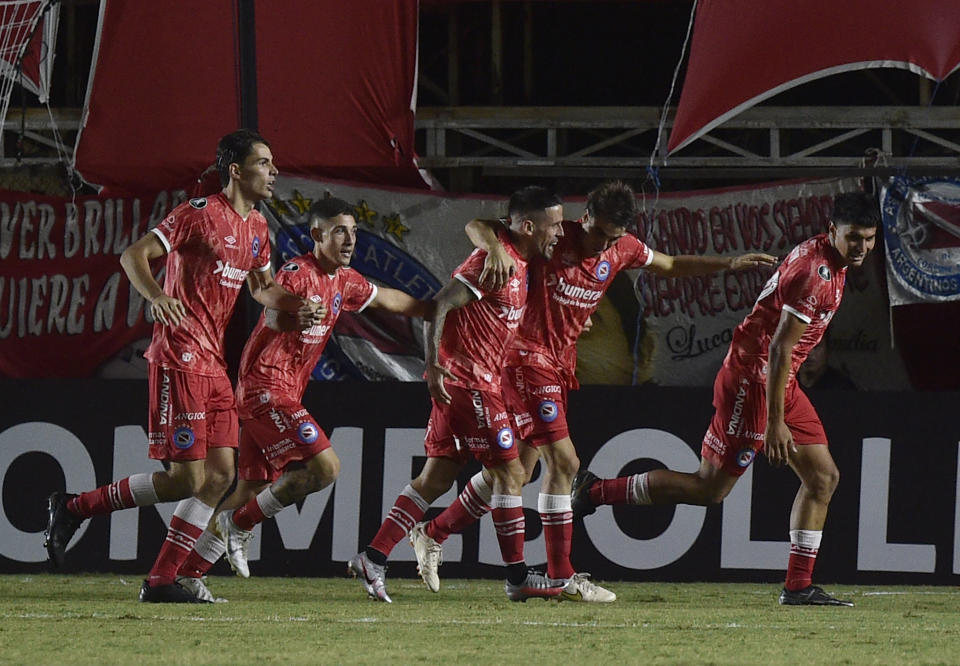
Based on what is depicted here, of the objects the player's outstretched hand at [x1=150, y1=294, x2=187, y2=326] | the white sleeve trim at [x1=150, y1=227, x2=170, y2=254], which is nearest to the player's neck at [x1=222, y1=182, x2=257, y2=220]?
the white sleeve trim at [x1=150, y1=227, x2=170, y2=254]

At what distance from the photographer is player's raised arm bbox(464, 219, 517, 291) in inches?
294

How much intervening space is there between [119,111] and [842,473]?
18.2 feet

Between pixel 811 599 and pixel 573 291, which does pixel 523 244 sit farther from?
pixel 811 599

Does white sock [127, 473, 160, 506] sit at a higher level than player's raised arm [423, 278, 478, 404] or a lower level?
lower

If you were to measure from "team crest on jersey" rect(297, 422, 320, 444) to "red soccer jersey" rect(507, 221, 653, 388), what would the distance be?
1028mm

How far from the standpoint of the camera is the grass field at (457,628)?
17.9ft

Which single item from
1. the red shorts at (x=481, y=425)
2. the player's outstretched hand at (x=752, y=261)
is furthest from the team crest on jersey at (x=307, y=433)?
the player's outstretched hand at (x=752, y=261)

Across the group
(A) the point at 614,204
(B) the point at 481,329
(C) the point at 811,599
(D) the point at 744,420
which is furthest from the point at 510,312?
(C) the point at 811,599

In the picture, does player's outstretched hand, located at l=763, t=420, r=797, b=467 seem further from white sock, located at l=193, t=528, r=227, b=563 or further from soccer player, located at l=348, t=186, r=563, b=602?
white sock, located at l=193, t=528, r=227, b=563

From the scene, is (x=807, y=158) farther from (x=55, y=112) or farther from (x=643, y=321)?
(x=55, y=112)

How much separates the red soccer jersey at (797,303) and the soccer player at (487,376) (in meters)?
1.07

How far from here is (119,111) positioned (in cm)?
1105

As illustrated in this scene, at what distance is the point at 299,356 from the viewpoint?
7.82m

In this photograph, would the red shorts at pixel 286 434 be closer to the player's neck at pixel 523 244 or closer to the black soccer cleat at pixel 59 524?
the black soccer cleat at pixel 59 524
